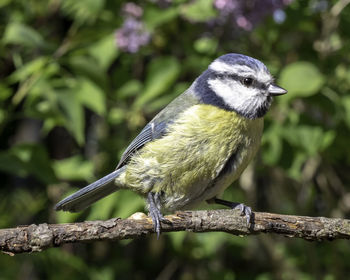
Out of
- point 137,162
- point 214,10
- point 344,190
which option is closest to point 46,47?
point 137,162

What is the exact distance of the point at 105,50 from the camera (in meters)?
2.45

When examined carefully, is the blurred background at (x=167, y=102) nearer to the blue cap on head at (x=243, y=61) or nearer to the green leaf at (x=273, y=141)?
the green leaf at (x=273, y=141)

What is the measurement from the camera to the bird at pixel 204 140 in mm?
1905

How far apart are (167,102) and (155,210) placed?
2.17ft

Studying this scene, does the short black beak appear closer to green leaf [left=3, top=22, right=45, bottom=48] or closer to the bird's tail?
the bird's tail

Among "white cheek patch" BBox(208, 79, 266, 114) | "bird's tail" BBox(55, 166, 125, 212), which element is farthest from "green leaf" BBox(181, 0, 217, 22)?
"bird's tail" BBox(55, 166, 125, 212)

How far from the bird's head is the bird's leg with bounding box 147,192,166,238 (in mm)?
413

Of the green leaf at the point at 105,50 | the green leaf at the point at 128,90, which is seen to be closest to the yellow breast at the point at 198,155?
the green leaf at the point at 128,90

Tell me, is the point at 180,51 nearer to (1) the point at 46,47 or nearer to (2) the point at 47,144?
(1) the point at 46,47

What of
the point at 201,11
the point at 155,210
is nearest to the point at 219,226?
the point at 155,210

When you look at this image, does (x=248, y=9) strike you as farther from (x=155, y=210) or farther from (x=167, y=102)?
(x=155, y=210)

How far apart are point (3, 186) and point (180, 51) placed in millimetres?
1420

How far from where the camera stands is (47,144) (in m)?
3.32

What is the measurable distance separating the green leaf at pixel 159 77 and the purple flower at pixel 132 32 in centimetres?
13
